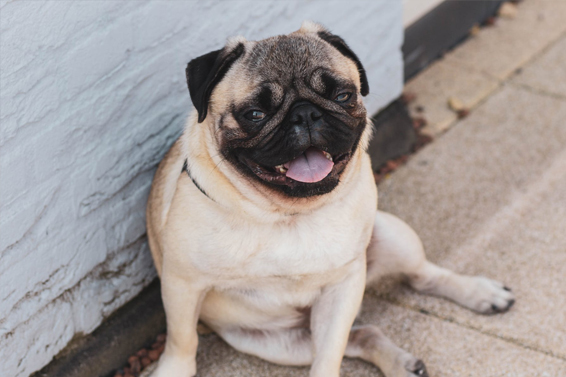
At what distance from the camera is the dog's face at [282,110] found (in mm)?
2213

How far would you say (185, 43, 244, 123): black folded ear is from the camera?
Result: 89.7 inches

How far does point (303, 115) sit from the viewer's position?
219cm

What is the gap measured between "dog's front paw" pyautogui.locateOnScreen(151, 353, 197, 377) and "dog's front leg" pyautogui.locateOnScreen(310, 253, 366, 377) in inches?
22.1

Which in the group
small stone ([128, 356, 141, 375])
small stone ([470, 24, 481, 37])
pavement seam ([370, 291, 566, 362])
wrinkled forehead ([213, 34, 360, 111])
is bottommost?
small stone ([470, 24, 481, 37])

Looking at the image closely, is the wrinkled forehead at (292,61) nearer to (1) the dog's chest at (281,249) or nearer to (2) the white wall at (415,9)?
(1) the dog's chest at (281,249)

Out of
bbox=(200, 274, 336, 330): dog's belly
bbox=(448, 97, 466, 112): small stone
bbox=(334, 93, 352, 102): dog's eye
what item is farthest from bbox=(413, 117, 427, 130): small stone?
bbox=(334, 93, 352, 102): dog's eye

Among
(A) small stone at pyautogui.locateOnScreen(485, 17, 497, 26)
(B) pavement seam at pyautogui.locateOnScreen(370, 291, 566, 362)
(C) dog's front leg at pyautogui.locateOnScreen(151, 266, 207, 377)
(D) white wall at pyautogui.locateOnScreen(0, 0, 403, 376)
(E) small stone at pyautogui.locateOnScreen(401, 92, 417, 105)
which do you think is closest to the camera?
(D) white wall at pyautogui.locateOnScreen(0, 0, 403, 376)

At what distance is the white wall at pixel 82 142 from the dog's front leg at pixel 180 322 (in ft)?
1.48

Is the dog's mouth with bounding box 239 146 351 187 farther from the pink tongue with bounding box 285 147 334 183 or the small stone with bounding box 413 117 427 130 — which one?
the small stone with bounding box 413 117 427 130

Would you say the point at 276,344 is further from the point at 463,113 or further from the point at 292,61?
the point at 463,113

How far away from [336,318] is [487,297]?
94 centimetres

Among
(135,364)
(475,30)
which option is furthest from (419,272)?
(475,30)

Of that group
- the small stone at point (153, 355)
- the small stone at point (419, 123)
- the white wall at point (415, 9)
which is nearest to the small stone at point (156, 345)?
the small stone at point (153, 355)

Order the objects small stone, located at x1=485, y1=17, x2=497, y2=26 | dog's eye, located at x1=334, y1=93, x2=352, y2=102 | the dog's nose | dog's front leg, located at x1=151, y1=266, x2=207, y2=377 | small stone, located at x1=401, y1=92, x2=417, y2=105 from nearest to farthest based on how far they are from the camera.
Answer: the dog's nose < dog's eye, located at x1=334, y1=93, x2=352, y2=102 < dog's front leg, located at x1=151, y1=266, x2=207, y2=377 < small stone, located at x1=401, y1=92, x2=417, y2=105 < small stone, located at x1=485, y1=17, x2=497, y2=26
